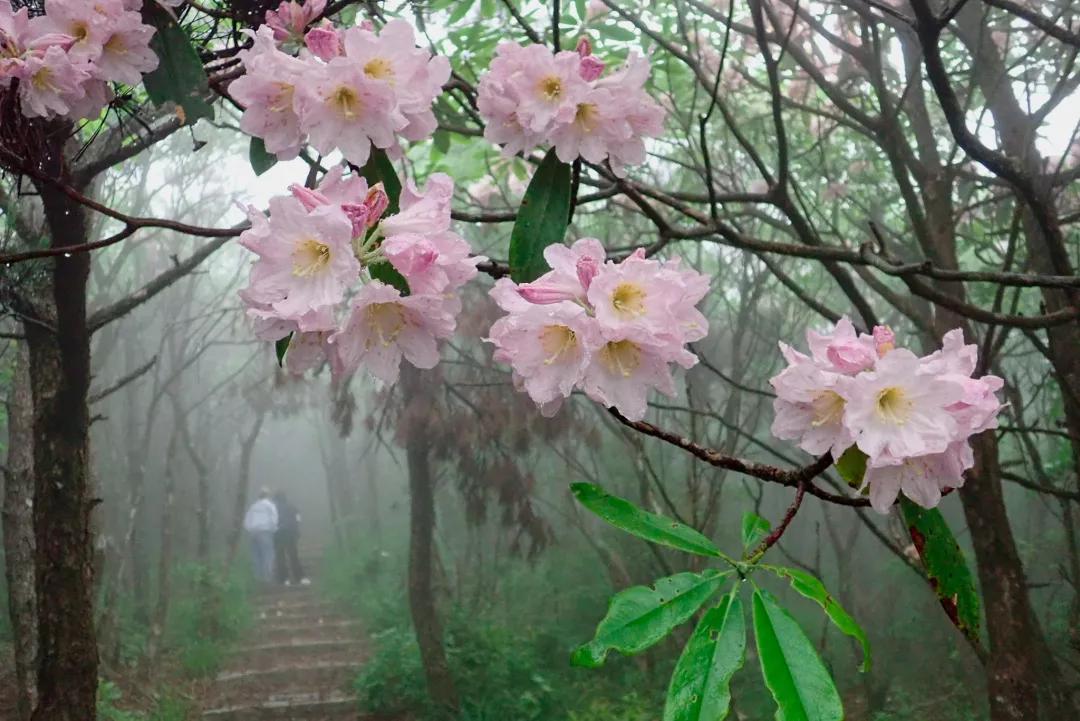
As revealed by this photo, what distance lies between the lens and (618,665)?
8414mm

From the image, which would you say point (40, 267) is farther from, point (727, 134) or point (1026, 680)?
point (727, 134)

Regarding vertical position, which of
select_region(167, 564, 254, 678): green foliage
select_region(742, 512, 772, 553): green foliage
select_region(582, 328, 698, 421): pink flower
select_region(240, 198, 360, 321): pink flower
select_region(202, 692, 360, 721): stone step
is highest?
select_region(240, 198, 360, 321): pink flower

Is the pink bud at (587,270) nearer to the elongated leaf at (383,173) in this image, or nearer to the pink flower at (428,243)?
the pink flower at (428,243)

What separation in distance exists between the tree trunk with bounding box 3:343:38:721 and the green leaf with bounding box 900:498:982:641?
490cm

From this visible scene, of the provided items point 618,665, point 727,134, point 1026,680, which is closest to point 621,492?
point 618,665

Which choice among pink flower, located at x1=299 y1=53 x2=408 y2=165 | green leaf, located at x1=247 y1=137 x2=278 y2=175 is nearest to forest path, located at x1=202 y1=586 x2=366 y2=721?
green leaf, located at x1=247 y1=137 x2=278 y2=175

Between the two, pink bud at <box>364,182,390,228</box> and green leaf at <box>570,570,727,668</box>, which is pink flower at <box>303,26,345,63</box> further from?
green leaf at <box>570,570,727,668</box>

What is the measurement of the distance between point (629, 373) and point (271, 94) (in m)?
0.55

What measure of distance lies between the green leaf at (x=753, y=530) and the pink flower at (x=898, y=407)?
0.20 m

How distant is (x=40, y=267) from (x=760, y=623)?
264cm

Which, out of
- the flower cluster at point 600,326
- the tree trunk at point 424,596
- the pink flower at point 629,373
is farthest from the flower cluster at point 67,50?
the tree trunk at point 424,596

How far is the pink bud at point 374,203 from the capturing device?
820 millimetres

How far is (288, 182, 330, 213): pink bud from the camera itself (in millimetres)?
802

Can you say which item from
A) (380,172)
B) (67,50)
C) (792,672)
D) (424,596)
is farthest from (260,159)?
(424,596)
